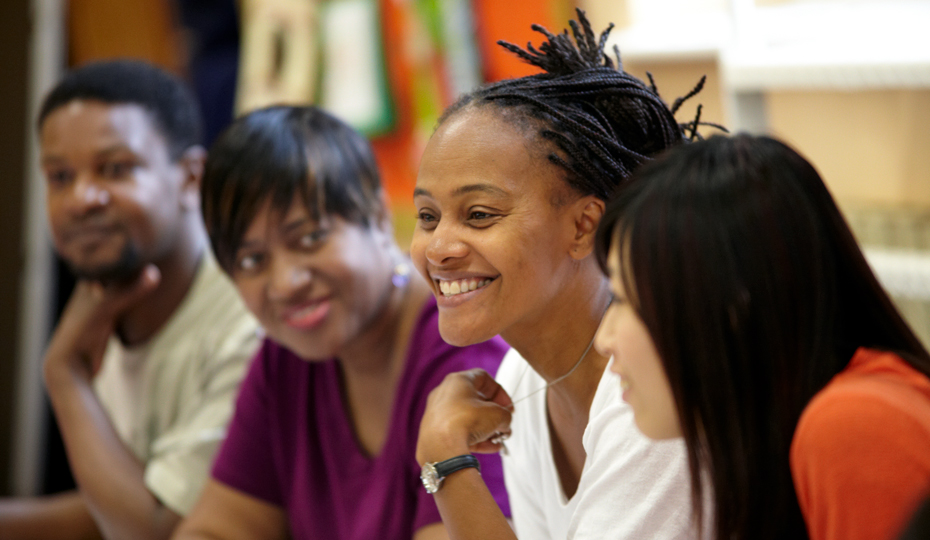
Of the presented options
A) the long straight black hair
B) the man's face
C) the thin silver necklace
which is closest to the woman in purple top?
the thin silver necklace

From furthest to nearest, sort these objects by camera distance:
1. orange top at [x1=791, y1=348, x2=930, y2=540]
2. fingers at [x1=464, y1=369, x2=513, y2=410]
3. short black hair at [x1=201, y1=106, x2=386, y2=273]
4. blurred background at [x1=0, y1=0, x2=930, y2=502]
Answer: blurred background at [x1=0, y1=0, x2=930, y2=502]
short black hair at [x1=201, y1=106, x2=386, y2=273]
fingers at [x1=464, y1=369, x2=513, y2=410]
orange top at [x1=791, y1=348, x2=930, y2=540]

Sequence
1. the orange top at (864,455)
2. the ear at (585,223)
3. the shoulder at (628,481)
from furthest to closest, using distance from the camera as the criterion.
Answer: the ear at (585,223)
the shoulder at (628,481)
the orange top at (864,455)

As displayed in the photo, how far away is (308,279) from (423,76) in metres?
1.18

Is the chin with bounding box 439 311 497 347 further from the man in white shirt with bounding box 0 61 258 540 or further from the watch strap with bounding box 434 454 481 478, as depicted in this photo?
the man in white shirt with bounding box 0 61 258 540

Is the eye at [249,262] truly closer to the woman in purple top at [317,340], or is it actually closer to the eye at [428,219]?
the woman in purple top at [317,340]

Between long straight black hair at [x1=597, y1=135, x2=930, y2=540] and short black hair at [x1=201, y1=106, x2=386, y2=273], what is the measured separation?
2.45ft

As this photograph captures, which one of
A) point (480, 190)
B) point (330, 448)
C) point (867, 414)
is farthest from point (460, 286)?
point (330, 448)

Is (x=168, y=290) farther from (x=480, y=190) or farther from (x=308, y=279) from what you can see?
(x=480, y=190)

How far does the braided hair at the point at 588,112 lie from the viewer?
93cm

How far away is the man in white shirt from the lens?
166 cm

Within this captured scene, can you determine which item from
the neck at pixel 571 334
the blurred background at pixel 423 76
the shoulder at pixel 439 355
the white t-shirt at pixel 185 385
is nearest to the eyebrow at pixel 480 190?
the neck at pixel 571 334

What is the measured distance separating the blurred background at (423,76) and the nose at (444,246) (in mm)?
804

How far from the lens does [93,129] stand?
176 cm

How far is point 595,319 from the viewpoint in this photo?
998 mm
